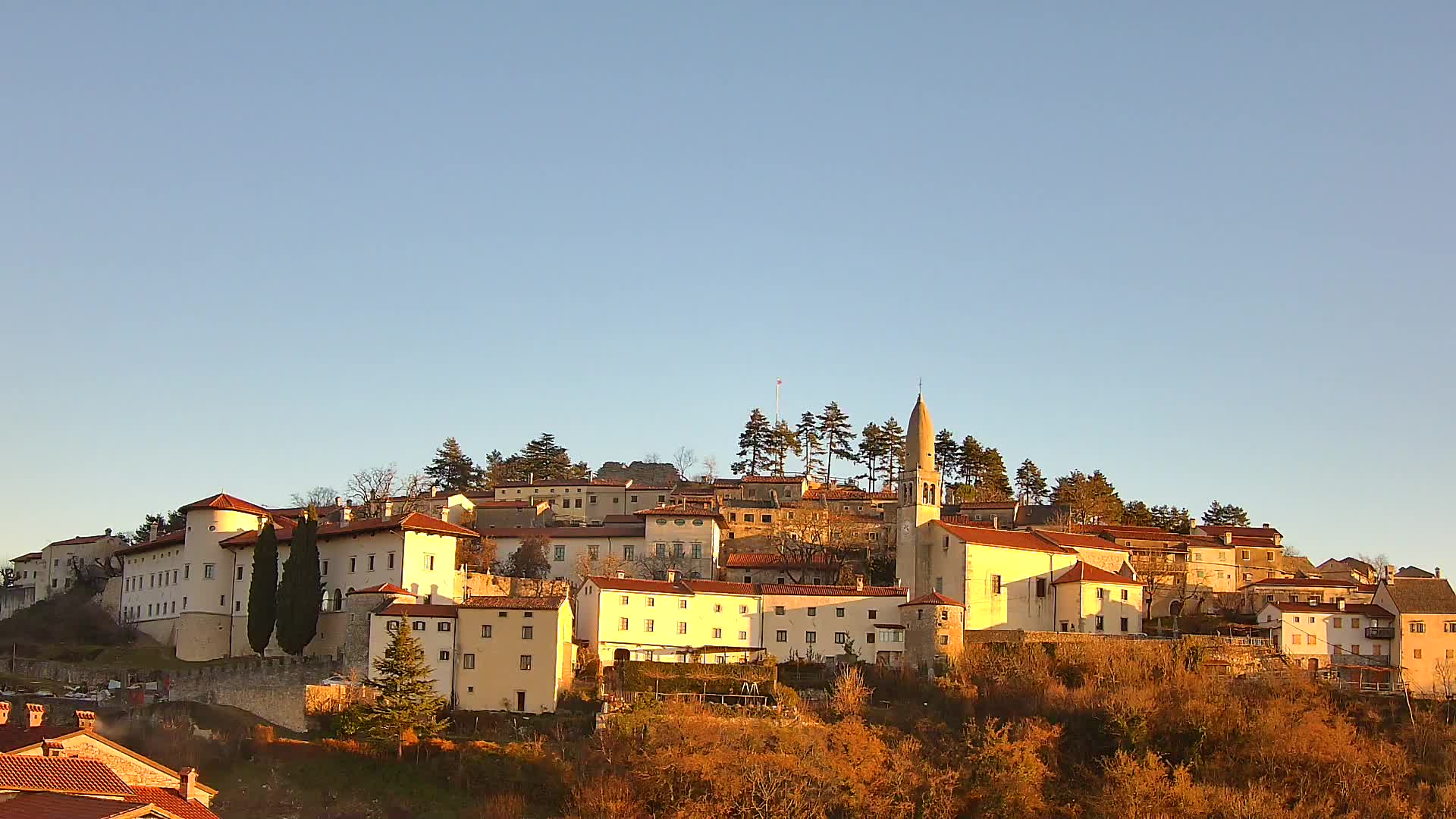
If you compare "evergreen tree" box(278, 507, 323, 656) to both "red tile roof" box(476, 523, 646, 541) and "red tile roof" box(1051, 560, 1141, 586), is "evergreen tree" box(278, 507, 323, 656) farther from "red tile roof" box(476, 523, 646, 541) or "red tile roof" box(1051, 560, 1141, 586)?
"red tile roof" box(1051, 560, 1141, 586)

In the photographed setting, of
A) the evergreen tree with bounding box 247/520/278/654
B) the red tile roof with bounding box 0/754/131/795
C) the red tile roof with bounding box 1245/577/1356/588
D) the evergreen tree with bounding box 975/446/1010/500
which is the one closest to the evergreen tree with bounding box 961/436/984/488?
the evergreen tree with bounding box 975/446/1010/500

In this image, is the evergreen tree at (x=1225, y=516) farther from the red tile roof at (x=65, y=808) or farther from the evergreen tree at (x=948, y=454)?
the red tile roof at (x=65, y=808)

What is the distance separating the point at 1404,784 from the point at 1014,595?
62.9 feet

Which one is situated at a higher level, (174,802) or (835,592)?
(835,592)

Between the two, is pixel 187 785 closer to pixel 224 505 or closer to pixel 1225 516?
pixel 224 505

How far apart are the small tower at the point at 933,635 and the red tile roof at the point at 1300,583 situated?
71.5 feet

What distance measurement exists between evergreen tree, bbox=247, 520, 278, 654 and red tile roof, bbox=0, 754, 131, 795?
33.1m

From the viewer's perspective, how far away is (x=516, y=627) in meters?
62.6

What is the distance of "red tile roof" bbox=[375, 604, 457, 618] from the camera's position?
62.8 metres

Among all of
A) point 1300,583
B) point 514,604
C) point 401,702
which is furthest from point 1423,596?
point 401,702

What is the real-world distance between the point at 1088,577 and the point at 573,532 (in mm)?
25442

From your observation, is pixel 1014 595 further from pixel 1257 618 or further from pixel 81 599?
pixel 81 599

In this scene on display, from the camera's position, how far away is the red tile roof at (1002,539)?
244ft

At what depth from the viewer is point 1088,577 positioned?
74375 mm
